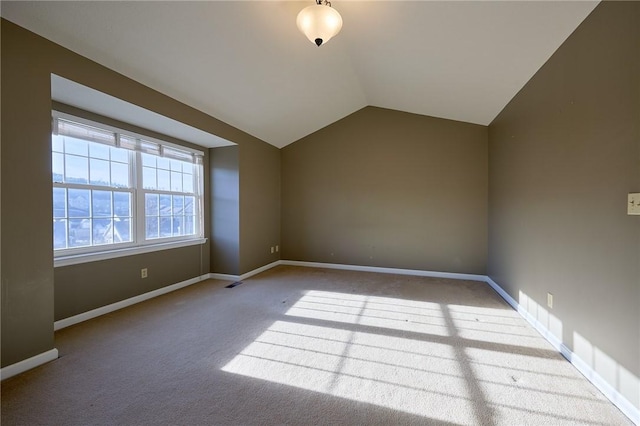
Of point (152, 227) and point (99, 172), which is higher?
point (99, 172)

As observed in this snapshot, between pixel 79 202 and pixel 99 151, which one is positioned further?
pixel 99 151

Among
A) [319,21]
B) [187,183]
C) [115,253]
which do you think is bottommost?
[115,253]

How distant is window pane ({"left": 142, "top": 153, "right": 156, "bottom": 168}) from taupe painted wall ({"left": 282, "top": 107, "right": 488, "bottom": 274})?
91.5 inches

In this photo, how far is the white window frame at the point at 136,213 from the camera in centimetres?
272

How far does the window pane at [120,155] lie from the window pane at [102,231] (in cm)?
71

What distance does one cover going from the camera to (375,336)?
8.18 ft

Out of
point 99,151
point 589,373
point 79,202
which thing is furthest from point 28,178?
point 589,373

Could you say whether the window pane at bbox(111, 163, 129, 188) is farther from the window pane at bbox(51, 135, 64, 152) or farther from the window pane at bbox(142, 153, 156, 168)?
the window pane at bbox(51, 135, 64, 152)

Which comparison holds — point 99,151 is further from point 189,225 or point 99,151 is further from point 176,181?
point 189,225

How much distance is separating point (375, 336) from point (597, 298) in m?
1.59

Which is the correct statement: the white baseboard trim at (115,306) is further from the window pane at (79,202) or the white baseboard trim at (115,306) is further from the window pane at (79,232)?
the window pane at (79,202)

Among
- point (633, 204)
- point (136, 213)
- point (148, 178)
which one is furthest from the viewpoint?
point (148, 178)

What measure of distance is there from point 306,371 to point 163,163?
3301 millimetres

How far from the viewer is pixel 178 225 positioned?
13.3 ft
